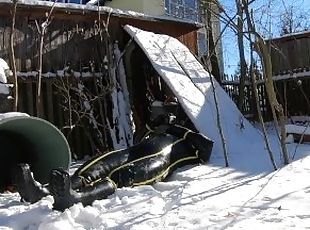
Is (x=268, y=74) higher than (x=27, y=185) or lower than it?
higher

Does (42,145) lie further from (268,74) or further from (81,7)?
(81,7)

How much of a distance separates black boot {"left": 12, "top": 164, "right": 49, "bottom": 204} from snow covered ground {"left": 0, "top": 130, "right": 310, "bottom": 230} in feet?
0.30

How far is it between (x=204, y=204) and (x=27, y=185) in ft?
5.71

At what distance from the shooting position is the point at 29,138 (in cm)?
642

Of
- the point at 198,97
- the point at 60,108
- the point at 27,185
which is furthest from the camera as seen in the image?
the point at 60,108

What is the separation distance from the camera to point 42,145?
20.5 ft

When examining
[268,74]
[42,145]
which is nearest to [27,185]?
[42,145]

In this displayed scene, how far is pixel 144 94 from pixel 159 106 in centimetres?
106

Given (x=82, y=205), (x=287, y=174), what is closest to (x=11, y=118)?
(x=82, y=205)

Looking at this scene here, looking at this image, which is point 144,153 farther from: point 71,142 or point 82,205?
point 71,142

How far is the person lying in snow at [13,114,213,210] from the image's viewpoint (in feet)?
14.4

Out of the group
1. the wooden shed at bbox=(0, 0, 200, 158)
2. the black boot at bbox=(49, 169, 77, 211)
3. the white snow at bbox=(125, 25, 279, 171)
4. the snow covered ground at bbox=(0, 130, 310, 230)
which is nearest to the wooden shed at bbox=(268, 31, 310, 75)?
the white snow at bbox=(125, 25, 279, 171)

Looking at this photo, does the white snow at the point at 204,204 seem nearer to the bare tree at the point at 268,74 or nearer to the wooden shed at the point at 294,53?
the bare tree at the point at 268,74

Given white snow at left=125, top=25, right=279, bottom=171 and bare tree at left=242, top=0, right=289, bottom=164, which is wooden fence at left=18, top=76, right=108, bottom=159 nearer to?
white snow at left=125, top=25, right=279, bottom=171
